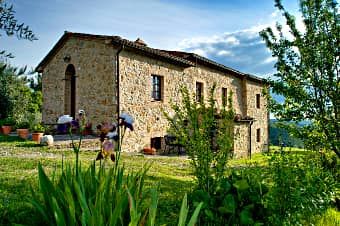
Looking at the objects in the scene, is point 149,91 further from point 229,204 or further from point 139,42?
point 229,204

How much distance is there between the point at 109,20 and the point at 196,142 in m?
3.35

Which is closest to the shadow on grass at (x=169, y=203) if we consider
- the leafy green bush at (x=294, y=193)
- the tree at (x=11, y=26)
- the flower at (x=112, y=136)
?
the flower at (x=112, y=136)

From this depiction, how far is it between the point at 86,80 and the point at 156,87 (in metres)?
3.03

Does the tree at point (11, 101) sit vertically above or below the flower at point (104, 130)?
above

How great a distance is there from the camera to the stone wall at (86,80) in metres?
11.6

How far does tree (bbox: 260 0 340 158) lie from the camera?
436cm

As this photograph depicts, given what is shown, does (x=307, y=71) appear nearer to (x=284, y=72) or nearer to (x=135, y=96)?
(x=284, y=72)

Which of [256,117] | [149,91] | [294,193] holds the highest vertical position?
[149,91]

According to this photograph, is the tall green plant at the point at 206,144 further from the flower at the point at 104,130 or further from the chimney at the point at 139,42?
the chimney at the point at 139,42

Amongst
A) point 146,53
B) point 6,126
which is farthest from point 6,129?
point 146,53

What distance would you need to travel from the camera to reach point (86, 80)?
1236cm

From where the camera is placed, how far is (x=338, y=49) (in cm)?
437

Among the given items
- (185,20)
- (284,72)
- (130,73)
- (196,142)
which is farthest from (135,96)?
(196,142)

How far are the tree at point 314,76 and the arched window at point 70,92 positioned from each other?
1047cm
